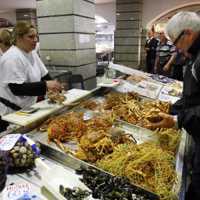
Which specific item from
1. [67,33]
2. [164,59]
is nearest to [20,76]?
[67,33]

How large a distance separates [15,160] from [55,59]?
2655mm

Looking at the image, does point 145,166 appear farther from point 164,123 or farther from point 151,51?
point 151,51

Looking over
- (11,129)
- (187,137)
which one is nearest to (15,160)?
(11,129)

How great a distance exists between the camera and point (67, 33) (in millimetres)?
3250

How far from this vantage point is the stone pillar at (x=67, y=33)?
3182 mm

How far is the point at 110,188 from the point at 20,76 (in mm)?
1134

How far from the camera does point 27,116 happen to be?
4.88ft

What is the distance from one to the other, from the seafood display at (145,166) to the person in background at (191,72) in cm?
20

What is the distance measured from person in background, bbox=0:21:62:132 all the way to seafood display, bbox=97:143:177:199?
2.81 feet

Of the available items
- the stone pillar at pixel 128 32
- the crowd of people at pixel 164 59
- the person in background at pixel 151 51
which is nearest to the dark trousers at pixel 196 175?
Answer: the crowd of people at pixel 164 59

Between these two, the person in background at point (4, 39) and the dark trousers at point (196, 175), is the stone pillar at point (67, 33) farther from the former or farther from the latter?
the dark trousers at point (196, 175)

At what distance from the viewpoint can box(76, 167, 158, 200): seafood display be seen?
900 millimetres

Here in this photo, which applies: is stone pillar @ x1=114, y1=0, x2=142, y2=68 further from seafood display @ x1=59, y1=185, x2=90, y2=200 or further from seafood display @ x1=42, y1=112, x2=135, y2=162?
seafood display @ x1=59, y1=185, x2=90, y2=200

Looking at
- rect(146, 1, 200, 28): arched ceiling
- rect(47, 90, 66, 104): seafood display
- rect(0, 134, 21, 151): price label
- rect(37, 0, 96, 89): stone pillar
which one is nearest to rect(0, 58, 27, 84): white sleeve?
rect(47, 90, 66, 104): seafood display
